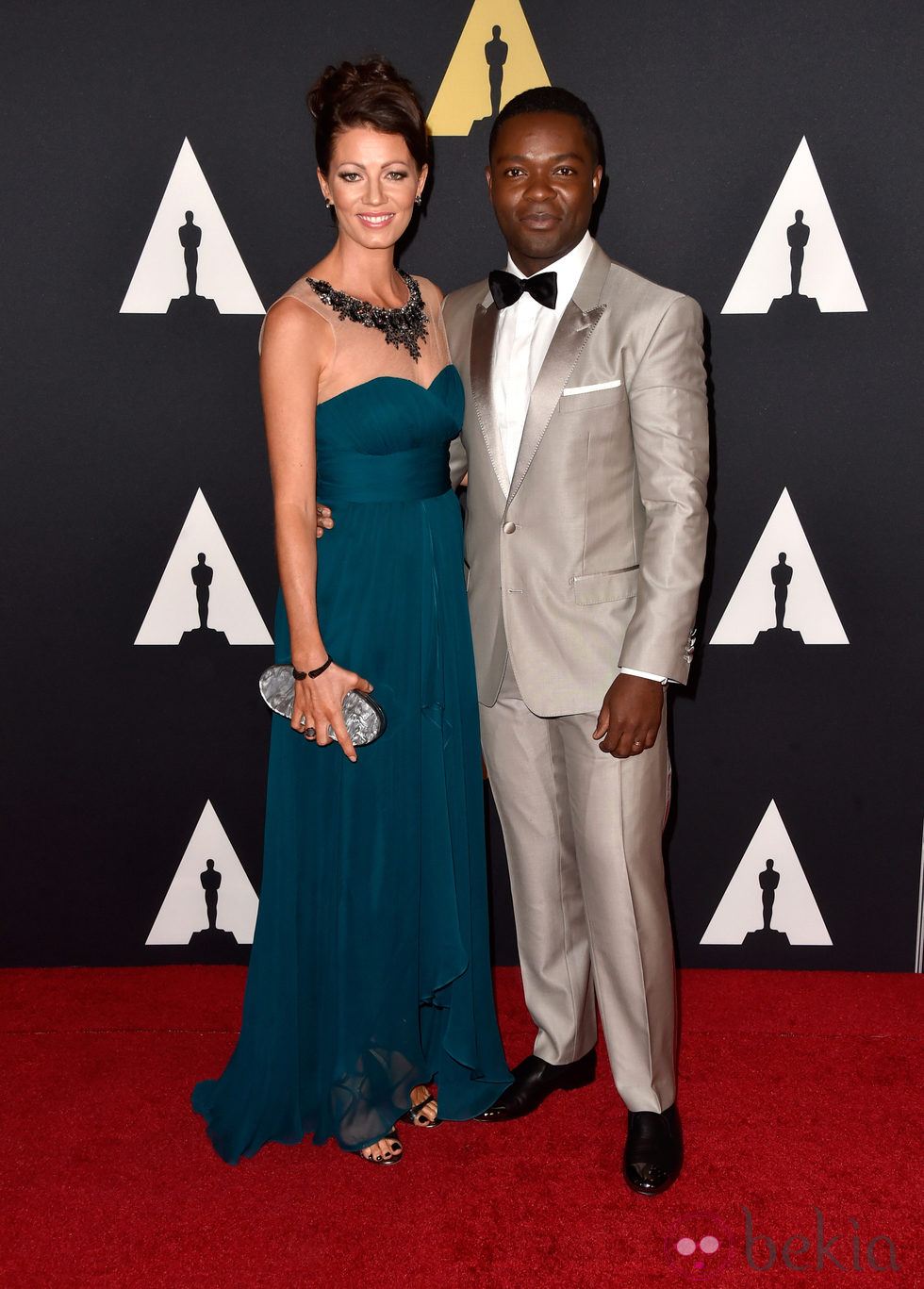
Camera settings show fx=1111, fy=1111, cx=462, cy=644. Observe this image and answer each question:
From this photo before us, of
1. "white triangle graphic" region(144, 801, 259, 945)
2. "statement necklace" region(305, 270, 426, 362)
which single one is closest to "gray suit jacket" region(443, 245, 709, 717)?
"statement necklace" region(305, 270, 426, 362)

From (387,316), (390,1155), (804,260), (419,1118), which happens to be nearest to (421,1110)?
(419,1118)

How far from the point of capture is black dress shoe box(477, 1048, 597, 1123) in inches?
91.5

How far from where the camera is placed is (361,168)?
6.50 feet

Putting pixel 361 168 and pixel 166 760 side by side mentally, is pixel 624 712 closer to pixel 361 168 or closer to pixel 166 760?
pixel 361 168

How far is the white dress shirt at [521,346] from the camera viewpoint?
205cm

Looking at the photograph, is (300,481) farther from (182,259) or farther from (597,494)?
(182,259)

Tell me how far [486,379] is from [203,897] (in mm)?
1638

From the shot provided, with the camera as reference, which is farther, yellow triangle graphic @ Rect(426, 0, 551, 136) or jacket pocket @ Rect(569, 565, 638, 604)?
yellow triangle graphic @ Rect(426, 0, 551, 136)

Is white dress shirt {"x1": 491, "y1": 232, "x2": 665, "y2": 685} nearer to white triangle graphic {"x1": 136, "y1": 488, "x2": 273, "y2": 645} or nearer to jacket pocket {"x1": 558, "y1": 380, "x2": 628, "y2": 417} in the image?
jacket pocket {"x1": 558, "y1": 380, "x2": 628, "y2": 417}

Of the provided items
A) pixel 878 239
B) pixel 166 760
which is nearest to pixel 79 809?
pixel 166 760

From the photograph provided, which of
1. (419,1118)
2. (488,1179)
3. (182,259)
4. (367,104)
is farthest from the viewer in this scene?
(182,259)

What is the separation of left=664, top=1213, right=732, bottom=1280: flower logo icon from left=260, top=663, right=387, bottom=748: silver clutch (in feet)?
3.42

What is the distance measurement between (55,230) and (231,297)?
434mm

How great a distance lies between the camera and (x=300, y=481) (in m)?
1.97
